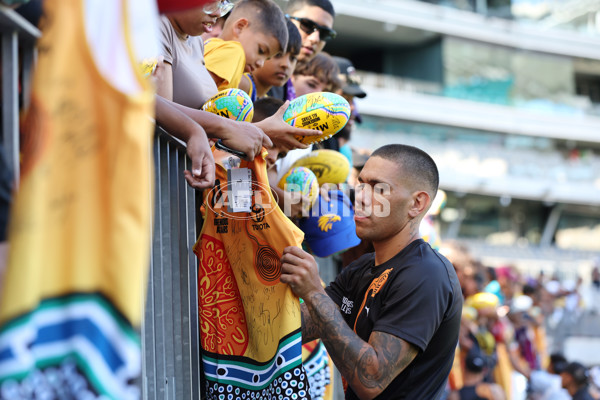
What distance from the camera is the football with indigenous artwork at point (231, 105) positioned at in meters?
3.18

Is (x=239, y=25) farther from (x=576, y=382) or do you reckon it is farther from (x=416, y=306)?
(x=576, y=382)

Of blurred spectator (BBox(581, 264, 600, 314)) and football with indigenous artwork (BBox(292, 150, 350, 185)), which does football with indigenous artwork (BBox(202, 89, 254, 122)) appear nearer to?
football with indigenous artwork (BBox(292, 150, 350, 185))

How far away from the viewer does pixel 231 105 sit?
3184mm

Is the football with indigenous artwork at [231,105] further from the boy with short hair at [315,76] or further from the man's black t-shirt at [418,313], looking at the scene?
the boy with short hair at [315,76]

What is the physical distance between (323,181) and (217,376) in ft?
5.33

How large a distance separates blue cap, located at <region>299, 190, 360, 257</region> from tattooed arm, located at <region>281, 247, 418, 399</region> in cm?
101

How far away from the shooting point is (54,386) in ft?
4.82

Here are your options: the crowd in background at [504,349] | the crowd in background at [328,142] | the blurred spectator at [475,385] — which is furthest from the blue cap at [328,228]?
the blurred spectator at [475,385]

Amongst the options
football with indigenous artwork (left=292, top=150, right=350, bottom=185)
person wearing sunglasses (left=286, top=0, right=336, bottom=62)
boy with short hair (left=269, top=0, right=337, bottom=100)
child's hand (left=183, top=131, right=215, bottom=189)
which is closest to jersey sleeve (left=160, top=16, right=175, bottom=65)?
child's hand (left=183, top=131, right=215, bottom=189)

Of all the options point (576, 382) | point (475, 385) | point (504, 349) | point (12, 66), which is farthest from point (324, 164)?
point (504, 349)

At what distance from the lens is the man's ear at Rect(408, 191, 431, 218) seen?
Answer: 3352 mm

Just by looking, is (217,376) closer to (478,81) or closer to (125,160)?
(125,160)

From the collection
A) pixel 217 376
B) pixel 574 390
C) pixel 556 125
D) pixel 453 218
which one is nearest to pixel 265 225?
pixel 217 376

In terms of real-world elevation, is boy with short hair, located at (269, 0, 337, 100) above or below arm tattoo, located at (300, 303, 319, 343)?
above
